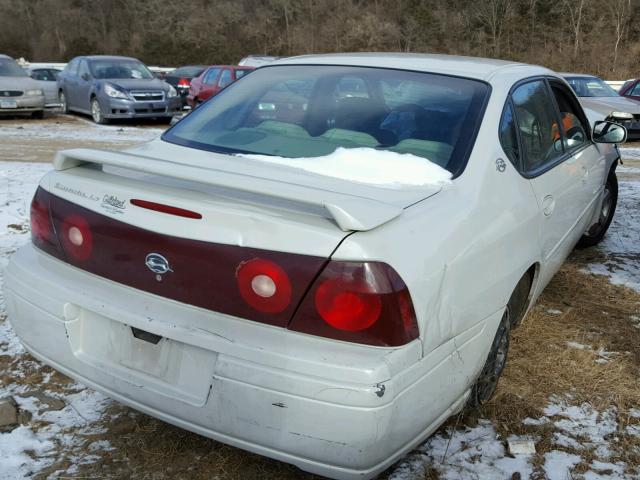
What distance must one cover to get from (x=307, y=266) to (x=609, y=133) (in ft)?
10.1

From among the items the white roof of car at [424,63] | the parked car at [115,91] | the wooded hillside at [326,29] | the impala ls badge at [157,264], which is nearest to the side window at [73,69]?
the parked car at [115,91]

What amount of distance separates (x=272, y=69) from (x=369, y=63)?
0.60 metres

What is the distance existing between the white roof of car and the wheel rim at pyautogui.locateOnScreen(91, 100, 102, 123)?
38.2 ft

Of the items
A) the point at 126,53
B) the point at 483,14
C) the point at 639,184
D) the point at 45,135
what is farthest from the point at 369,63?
the point at 126,53

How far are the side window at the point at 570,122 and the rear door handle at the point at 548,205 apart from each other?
0.72 meters

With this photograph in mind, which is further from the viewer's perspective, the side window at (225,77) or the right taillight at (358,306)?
the side window at (225,77)

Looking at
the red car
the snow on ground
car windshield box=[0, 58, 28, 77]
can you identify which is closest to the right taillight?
the snow on ground

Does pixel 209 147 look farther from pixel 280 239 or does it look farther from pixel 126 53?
pixel 126 53

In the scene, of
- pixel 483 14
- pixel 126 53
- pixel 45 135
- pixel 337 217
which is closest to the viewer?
pixel 337 217

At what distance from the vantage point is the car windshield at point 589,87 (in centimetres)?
1297

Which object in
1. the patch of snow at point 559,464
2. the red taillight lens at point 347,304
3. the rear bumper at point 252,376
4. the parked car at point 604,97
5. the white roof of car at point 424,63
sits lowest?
the parked car at point 604,97

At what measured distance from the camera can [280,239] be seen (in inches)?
77.3

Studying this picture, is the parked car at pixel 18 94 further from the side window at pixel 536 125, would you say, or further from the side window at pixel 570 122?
the side window at pixel 536 125

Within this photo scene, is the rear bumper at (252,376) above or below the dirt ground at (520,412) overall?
above
